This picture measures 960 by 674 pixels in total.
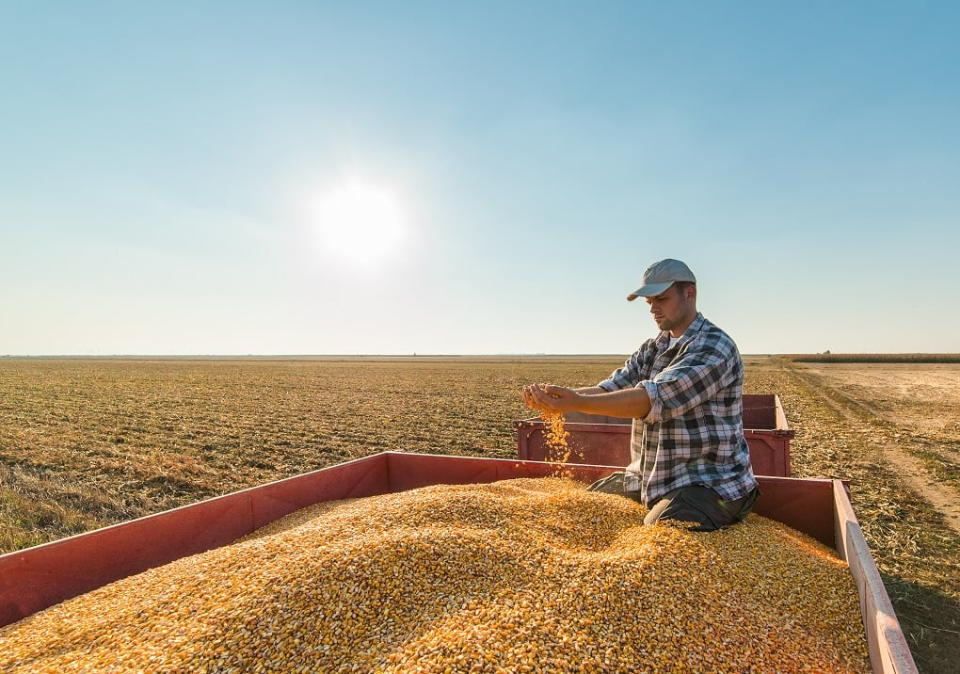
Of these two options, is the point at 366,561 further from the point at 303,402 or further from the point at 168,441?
the point at 303,402

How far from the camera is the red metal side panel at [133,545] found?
7.72 ft

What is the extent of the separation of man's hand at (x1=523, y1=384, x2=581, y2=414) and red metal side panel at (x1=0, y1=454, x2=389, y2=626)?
1.87 metres

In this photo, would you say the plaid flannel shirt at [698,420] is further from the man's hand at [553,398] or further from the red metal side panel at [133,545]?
the red metal side panel at [133,545]

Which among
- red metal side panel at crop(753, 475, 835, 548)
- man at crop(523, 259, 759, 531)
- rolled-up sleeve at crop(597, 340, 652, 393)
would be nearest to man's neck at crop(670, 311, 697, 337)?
man at crop(523, 259, 759, 531)

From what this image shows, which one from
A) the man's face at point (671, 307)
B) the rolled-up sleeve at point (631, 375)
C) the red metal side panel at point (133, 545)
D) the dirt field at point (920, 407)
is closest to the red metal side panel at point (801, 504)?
the rolled-up sleeve at point (631, 375)

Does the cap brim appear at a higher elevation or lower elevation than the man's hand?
higher

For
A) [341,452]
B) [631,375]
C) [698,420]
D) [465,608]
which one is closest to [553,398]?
[698,420]

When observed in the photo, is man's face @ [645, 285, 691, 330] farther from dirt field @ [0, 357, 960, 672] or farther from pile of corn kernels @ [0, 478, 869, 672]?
dirt field @ [0, 357, 960, 672]

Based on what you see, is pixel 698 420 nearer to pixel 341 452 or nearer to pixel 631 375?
pixel 631 375

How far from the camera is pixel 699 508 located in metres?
2.96

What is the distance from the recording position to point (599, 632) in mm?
1910

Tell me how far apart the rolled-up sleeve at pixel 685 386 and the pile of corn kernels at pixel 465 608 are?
65 cm

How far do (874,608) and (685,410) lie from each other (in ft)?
4.11

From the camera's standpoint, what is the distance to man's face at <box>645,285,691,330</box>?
3244 mm
